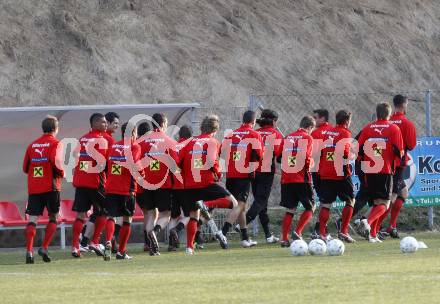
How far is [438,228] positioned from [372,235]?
13.0ft

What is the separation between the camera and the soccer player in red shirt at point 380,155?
19.8 m

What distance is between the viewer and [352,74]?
3584 cm

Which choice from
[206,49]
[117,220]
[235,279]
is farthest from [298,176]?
[206,49]

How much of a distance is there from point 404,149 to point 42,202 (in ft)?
20.6

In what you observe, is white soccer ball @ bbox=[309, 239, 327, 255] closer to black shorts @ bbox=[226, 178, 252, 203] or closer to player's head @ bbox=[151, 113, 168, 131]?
player's head @ bbox=[151, 113, 168, 131]

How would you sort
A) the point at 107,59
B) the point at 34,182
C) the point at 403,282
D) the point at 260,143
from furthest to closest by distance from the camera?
the point at 107,59 < the point at 260,143 < the point at 34,182 < the point at 403,282

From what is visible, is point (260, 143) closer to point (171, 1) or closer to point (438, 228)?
point (438, 228)

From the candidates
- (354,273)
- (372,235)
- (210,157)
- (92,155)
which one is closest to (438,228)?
(372,235)

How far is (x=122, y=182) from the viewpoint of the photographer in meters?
18.2

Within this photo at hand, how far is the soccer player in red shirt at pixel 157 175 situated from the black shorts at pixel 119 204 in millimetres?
1207

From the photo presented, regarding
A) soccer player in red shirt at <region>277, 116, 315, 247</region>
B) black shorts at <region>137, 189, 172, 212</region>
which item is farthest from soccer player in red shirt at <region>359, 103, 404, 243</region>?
black shorts at <region>137, 189, 172, 212</region>

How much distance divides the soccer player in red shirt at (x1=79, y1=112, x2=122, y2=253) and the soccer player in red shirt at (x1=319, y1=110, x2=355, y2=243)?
137 inches

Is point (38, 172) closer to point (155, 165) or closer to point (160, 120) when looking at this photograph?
point (160, 120)

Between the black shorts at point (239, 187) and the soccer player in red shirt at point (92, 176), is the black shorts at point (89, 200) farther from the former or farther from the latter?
the black shorts at point (239, 187)
